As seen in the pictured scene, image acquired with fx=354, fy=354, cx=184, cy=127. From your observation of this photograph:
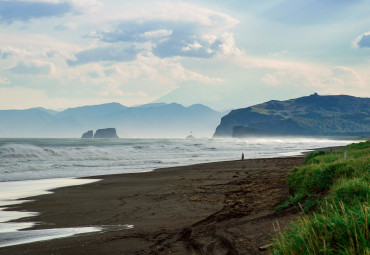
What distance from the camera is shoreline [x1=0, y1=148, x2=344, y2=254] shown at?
6570 mm

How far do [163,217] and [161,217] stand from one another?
0.19ft

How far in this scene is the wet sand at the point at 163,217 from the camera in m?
6.52

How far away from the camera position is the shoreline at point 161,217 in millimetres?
6570

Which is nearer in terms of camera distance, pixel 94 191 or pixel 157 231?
pixel 157 231

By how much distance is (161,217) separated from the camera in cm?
945

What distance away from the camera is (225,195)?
12.6 meters

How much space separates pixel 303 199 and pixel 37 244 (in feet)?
19.6

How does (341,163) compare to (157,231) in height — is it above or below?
above

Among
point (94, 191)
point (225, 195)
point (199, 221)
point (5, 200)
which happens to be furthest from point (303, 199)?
point (5, 200)

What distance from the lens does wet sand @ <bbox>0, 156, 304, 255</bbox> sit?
21.4 feet

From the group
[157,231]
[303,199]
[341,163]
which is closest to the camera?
[157,231]

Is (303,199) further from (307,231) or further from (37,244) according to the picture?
(37,244)

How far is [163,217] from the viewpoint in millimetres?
9430

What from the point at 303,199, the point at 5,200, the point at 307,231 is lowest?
the point at 5,200
